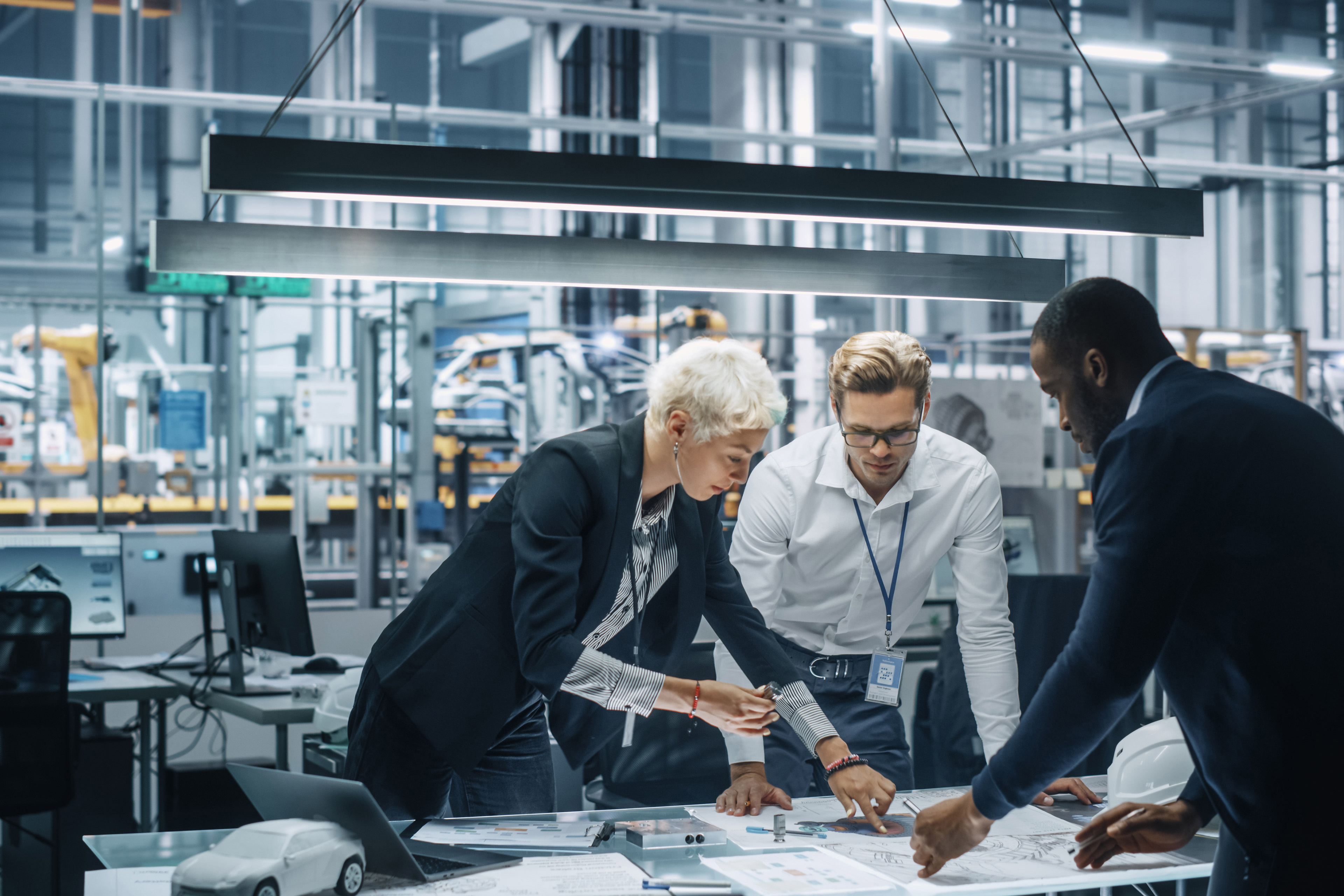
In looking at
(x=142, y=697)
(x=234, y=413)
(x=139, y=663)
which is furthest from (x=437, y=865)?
(x=234, y=413)

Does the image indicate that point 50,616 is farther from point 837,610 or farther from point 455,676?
point 837,610

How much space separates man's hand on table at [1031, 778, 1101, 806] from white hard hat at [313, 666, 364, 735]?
6.54 feet

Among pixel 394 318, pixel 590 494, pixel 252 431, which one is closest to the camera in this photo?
pixel 590 494

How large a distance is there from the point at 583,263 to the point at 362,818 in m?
1.43

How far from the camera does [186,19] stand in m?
10.9

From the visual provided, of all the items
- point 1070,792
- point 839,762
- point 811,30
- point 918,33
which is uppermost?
point 811,30

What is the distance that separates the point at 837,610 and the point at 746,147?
32.8ft

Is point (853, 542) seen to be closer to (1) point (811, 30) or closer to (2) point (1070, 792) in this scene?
(2) point (1070, 792)

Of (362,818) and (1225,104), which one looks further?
(1225,104)

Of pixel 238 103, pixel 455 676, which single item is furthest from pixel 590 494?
pixel 238 103

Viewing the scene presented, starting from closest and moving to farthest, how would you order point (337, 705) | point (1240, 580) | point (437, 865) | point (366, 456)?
point (1240, 580)
point (437, 865)
point (337, 705)
point (366, 456)

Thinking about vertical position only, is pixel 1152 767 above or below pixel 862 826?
above

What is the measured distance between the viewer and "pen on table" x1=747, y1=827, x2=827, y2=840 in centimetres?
195

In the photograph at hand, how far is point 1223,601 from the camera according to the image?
53.2 inches
